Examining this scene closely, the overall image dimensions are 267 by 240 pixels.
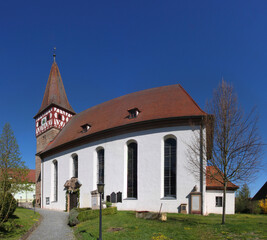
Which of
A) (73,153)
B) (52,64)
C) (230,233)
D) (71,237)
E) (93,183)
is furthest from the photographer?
(52,64)

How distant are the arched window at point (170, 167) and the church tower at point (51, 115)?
20.2m

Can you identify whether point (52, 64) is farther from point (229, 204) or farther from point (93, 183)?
point (229, 204)

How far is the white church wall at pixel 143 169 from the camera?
63.5 ft

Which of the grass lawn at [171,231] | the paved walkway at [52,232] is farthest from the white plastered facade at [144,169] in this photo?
the paved walkway at [52,232]

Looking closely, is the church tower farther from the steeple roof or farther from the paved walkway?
the paved walkway

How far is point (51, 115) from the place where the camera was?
35938 mm

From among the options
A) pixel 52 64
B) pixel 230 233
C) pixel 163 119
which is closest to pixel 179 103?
pixel 163 119

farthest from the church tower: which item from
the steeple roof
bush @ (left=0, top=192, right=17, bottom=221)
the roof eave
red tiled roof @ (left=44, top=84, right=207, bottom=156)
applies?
bush @ (left=0, top=192, right=17, bottom=221)

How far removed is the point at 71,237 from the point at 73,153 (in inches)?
582

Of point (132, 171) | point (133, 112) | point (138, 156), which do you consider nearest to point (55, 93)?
point (133, 112)

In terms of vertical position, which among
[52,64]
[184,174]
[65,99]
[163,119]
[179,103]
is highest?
[52,64]

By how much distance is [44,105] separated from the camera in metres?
38.8

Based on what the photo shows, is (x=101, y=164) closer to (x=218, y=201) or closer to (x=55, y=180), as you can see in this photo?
(x=55, y=180)

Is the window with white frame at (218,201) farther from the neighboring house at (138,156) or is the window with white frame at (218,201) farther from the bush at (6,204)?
the bush at (6,204)
